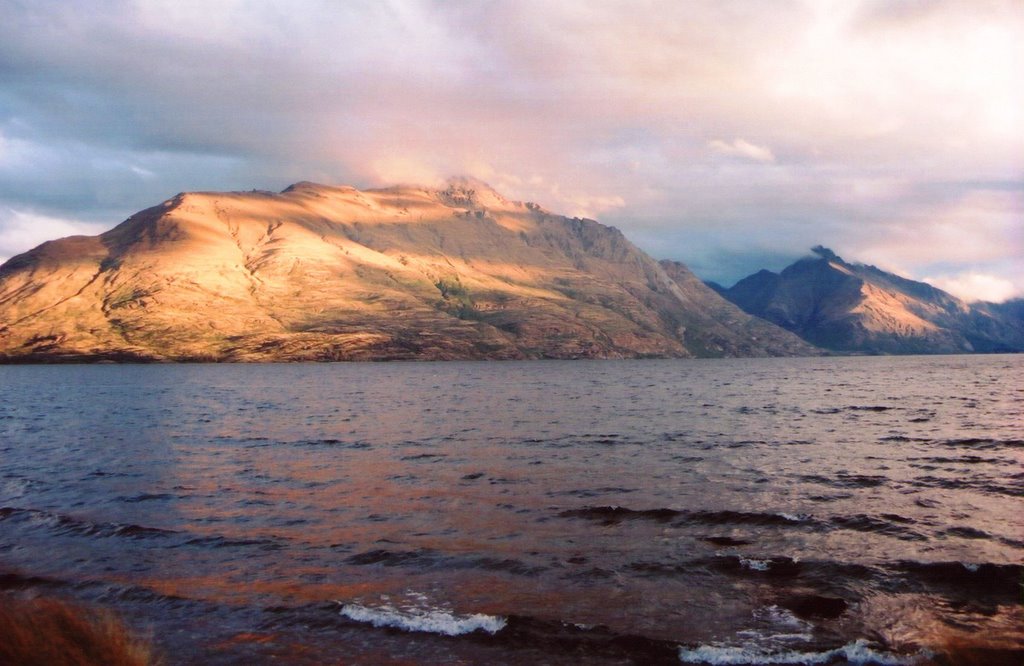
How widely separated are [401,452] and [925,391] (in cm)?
10632

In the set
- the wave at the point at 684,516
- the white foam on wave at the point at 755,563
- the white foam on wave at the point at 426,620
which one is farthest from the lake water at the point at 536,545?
the white foam on wave at the point at 755,563

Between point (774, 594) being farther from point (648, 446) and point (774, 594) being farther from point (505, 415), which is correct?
point (505, 415)

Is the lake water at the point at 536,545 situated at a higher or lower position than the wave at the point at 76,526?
higher

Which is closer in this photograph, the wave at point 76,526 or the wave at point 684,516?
the wave at point 76,526

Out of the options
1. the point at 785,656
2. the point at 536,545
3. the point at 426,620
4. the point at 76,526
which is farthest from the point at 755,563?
the point at 76,526

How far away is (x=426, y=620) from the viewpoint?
59.3 ft

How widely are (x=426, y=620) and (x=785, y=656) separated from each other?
9.24m

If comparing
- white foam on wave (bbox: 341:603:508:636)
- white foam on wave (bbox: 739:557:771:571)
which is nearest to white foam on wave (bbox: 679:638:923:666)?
white foam on wave (bbox: 341:603:508:636)

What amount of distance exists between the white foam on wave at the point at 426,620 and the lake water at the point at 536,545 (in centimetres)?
7

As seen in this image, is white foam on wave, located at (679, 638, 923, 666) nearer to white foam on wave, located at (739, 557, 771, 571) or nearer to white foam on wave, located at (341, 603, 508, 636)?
white foam on wave, located at (341, 603, 508, 636)

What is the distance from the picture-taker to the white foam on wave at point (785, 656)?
1559 cm

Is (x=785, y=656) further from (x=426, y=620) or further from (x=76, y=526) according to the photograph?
(x=76, y=526)

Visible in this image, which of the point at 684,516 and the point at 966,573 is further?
the point at 684,516

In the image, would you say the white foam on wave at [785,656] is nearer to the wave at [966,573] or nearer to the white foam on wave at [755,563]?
the white foam on wave at [755,563]
